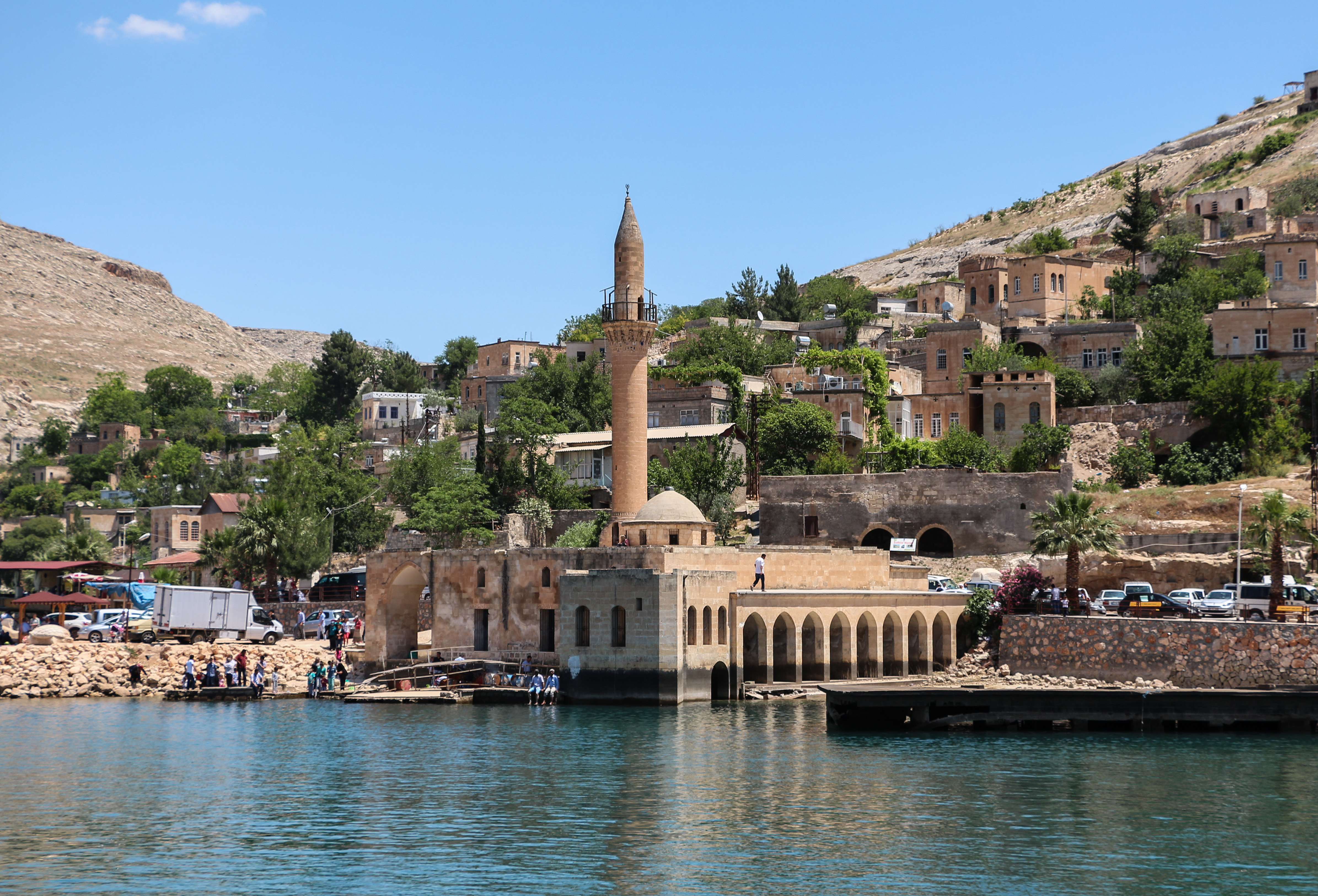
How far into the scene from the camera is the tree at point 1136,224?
89625 millimetres

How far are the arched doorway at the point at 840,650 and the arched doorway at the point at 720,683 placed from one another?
370 cm

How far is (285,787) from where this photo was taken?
105ft

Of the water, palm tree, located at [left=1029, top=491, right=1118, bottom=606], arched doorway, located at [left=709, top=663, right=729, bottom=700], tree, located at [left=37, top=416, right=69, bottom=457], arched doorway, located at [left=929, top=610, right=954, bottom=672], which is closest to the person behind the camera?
the water

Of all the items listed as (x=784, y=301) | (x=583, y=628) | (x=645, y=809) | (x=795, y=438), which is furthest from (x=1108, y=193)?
(x=645, y=809)

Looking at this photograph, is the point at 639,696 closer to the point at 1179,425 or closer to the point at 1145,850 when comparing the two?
the point at 1145,850

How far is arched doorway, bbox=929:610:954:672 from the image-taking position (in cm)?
4759

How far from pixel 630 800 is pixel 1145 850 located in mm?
9877

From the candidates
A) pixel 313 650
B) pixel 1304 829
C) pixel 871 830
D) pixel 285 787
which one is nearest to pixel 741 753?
pixel 871 830

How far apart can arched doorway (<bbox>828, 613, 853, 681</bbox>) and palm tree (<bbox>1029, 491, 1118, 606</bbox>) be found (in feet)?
21.7

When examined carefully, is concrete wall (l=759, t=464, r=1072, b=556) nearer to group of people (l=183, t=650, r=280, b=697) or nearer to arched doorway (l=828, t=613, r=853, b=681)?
arched doorway (l=828, t=613, r=853, b=681)

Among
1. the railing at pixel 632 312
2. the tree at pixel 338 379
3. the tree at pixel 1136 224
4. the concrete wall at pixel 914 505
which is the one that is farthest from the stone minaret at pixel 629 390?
the tree at pixel 338 379

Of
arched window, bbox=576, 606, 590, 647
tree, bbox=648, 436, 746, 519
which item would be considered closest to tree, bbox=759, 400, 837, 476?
tree, bbox=648, 436, 746, 519

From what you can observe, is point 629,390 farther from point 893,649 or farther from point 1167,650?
point 1167,650

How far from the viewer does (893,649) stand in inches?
1896
